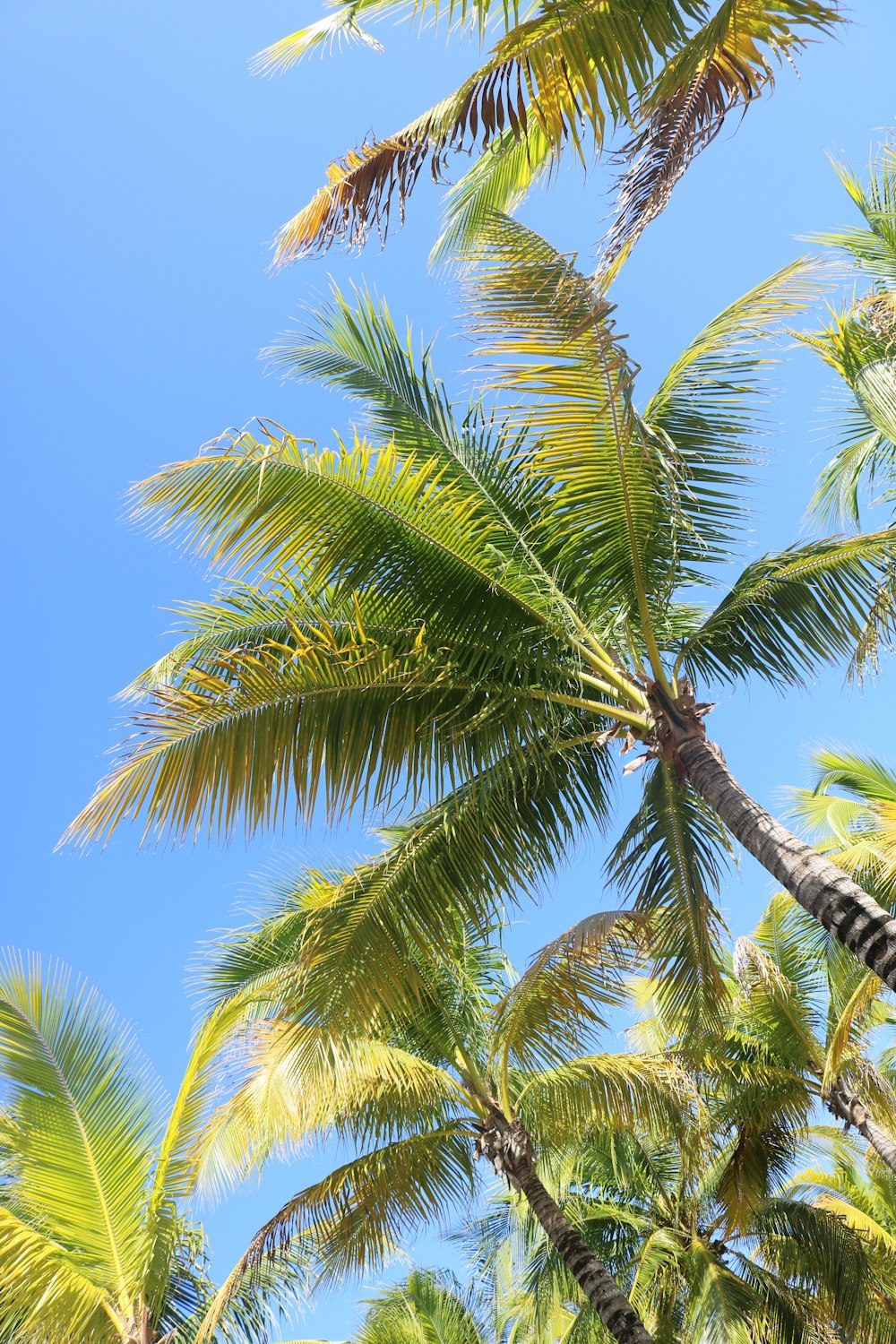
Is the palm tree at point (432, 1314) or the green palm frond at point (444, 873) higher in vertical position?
the green palm frond at point (444, 873)

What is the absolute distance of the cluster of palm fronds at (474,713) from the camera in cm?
593

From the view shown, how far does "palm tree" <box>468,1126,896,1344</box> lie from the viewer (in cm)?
1133

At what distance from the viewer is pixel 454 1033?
1013cm

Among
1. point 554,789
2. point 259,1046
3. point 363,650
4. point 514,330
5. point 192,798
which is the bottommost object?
point 259,1046

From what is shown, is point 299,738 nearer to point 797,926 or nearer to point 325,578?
point 325,578

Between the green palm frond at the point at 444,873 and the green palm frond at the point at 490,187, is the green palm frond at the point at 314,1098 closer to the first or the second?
the green palm frond at the point at 444,873

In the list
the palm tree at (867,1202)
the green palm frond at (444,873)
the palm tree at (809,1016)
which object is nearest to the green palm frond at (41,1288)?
the green palm frond at (444,873)

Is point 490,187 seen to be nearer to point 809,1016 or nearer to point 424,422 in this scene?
point 424,422

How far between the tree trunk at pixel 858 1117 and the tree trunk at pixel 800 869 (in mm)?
6740

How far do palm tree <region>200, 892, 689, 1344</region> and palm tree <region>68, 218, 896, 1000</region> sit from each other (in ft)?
2.51

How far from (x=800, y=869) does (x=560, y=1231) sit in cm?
505

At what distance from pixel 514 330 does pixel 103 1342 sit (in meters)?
8.23

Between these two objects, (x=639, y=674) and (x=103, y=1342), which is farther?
(x=103, y=1342)

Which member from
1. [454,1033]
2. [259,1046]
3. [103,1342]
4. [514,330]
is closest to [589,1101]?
[454,1033]
